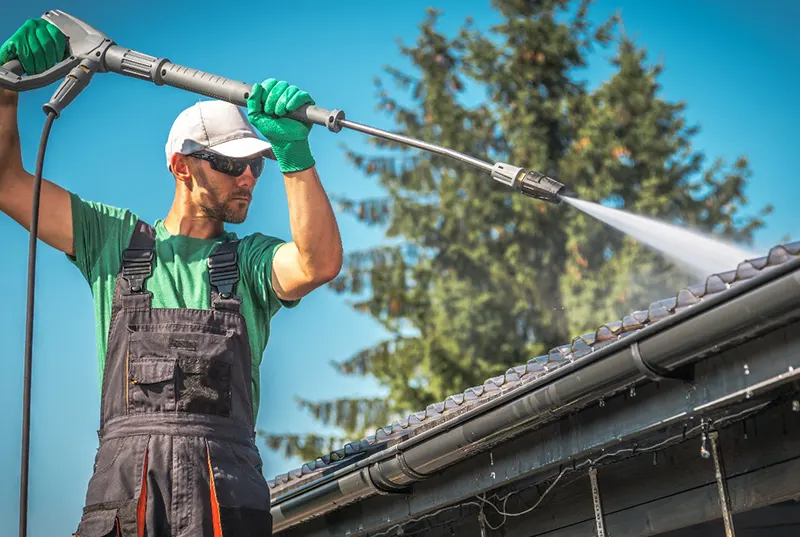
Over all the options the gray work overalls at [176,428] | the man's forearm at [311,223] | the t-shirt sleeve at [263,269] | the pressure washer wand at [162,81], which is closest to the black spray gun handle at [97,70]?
the pressure washer wand at [162,81]

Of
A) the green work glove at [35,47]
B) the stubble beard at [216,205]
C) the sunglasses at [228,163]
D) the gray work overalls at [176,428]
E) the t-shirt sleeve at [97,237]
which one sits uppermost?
the green work glove at [35,47]

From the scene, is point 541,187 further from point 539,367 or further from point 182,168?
point 539,367

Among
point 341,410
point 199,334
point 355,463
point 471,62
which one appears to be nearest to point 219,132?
point 199,334

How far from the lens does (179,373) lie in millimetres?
3330

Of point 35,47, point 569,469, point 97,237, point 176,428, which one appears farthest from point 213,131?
point 569,469

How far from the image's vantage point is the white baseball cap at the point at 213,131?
375 cm

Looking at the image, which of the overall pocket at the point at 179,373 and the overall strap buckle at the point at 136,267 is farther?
the overall strap buckle at the point at 136,267

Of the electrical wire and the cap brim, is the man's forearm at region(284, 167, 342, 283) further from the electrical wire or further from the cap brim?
the electrical wire

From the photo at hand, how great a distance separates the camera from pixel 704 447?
155 inches

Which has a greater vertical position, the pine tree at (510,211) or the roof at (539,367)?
the pine tree at (510,211)

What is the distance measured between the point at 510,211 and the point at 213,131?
16.1 meters

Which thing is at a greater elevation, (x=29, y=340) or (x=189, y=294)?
(x=189, y=294)

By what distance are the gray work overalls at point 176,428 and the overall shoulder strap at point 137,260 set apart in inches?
0.5

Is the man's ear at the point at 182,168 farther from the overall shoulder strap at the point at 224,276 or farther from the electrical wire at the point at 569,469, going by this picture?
the electrical wire at the point at 569,469
